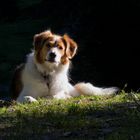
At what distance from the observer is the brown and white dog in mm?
12312

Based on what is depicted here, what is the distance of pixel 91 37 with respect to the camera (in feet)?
94.0

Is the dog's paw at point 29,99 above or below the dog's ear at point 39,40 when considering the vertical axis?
below

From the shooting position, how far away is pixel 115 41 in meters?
26.4

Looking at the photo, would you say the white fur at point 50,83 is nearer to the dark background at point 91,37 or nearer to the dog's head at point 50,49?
the dog's head at point 50,49

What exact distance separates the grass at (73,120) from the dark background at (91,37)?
420 inches

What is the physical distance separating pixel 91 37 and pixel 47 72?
16.3 m

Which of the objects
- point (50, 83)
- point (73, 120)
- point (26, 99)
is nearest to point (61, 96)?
point (50, 83)

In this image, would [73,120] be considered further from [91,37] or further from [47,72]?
[91,37]

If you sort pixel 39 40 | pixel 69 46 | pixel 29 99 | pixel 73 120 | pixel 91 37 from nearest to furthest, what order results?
pixel 73 120 < pixel 29 99 < pixel 39 40 < pixel 69 46 < pixel 91 37

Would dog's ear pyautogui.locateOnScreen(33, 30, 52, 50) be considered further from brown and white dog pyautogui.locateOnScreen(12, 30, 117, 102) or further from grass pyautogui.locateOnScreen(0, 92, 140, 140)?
grass pyautogui.locateOnScreen(0, 92, 140, 140)

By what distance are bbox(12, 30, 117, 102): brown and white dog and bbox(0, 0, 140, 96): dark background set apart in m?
7.78

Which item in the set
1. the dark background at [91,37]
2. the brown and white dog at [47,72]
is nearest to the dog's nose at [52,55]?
the brown and white dog at [47,72]

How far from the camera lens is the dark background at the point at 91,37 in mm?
24031

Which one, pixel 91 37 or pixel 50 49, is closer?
pixel 50 49
